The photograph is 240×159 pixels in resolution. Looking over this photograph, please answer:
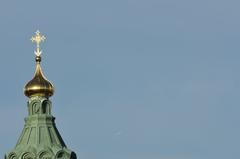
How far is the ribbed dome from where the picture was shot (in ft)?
349

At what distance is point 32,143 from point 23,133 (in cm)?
129

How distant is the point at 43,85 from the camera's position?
10650 centimetres

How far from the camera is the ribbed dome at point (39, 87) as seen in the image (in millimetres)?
106500

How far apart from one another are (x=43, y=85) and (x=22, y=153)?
168 inches

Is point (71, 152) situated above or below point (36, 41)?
below

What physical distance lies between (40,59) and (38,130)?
426 cm

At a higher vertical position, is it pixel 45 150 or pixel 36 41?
pixel 36 41

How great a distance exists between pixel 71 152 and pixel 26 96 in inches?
173

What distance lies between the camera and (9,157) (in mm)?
104750

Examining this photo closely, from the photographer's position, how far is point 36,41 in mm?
107688

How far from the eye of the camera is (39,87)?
106500 millimetres

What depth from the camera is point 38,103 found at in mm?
106188

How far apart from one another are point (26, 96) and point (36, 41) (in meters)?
3.14

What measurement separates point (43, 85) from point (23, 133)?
112 inches
